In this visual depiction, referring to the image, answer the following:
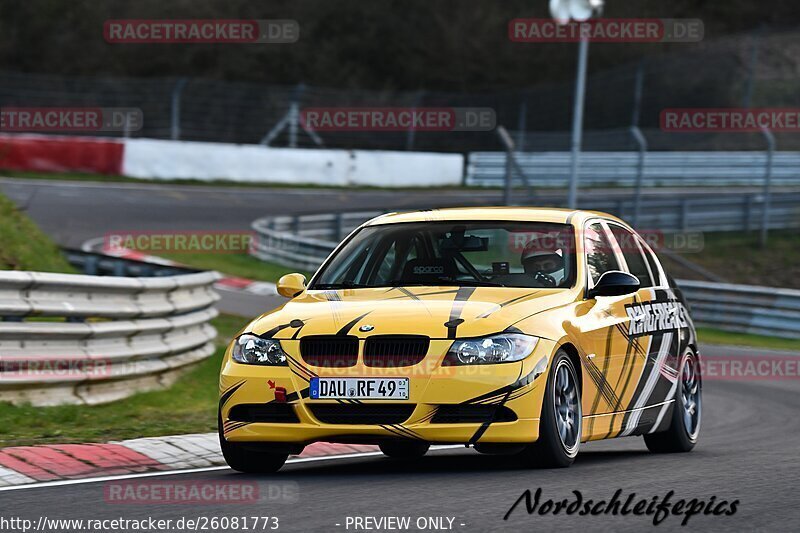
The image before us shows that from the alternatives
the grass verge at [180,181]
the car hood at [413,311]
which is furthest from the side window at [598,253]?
the grass verge at [180,181]

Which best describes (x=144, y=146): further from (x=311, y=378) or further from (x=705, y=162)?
(x=311, y=378)

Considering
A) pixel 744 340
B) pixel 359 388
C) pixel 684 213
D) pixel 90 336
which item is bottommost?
pixel 744 340

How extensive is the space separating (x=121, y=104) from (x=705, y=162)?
16519mm

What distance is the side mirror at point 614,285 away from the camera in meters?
8.51

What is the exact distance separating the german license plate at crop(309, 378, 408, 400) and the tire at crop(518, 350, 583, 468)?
0.74m

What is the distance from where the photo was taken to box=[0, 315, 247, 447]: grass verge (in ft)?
30.4

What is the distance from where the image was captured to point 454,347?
749 centimetres

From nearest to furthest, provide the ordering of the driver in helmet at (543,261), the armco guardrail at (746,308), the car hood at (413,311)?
the car hood at (413,311)
the driver in helmet at (543,261)
the armco guardrail at (746,308)

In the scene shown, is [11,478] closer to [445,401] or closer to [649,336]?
[445,401]

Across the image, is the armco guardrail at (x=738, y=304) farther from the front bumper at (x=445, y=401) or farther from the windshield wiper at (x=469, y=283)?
the front bumper at (x=445, y=401)

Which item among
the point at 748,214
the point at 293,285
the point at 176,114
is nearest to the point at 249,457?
the point at 293,285

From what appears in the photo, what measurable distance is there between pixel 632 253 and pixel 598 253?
0.70 metres

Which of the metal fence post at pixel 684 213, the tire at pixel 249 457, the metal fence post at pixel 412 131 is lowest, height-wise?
the tire at pixel 249 457

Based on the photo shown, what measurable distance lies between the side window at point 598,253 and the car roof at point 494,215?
3.9 inches
